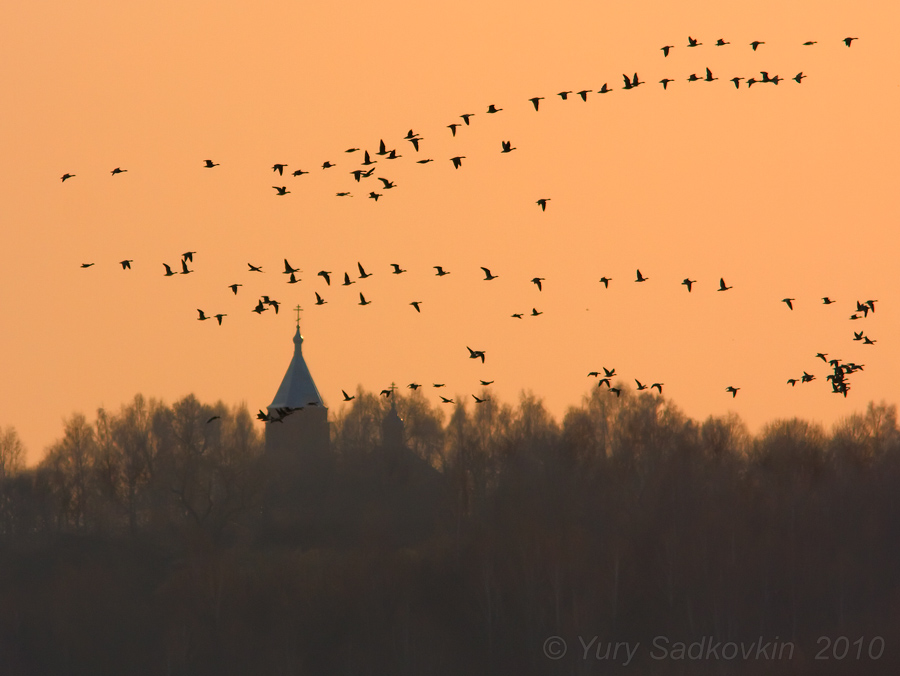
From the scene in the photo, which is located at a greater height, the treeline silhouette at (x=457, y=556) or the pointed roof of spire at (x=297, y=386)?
the pointed roof of spire at (x=297, y=386)

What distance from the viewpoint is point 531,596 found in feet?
277

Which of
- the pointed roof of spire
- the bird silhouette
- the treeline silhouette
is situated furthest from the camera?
the pointed roof of spire

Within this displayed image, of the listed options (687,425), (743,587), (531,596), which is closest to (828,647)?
(743,587)

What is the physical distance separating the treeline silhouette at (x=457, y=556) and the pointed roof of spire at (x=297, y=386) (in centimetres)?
1216

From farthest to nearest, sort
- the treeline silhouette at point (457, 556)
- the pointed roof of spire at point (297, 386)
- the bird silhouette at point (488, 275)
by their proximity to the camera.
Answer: the pointed roof of spire at point (297, 386) → the treeline silhouette at point (457, 556) → the bird silhouette at point (488, 275)

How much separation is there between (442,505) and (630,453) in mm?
9768

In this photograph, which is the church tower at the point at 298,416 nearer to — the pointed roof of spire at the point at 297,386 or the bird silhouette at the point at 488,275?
the pointed roof of spire at the point at 297,386

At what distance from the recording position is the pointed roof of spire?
124 metres

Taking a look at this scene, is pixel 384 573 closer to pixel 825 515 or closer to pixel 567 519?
pixel 567 519

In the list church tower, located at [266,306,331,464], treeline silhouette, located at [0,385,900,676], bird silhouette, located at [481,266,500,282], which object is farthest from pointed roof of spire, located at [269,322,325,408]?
bird silhouette, located at [481,266,500,282]

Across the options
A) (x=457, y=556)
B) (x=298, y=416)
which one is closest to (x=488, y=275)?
(x=457, y=556)

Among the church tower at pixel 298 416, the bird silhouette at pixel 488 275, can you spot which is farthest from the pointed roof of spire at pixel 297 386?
the bird silhouette at pixel 488 275

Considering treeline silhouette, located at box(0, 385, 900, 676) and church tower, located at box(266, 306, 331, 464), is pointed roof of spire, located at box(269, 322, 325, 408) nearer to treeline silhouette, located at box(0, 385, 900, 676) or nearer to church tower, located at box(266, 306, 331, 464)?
church tower, located at box(266, 306, 331, 464)

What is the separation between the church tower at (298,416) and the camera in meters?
124
